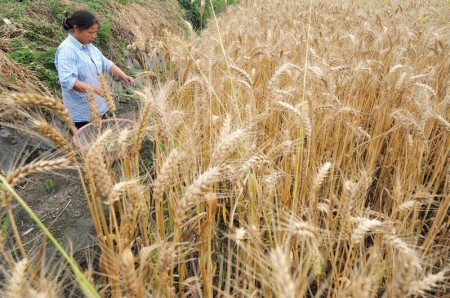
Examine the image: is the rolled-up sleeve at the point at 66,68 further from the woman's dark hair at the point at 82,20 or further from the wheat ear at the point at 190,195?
the wheat ear at the point at 190,195

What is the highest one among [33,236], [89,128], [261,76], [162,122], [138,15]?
[138,15]

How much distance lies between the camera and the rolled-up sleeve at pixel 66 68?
8.20ft

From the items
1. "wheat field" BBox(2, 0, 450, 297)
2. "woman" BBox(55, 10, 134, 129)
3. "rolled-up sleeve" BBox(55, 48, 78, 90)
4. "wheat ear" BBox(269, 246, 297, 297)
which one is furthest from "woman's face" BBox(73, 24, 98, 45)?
"wheat ear" BBox(269, 246, 297, 297)

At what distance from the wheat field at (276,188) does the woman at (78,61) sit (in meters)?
0.73

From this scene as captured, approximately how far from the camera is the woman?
2529mm

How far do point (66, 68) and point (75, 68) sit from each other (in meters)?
0.07

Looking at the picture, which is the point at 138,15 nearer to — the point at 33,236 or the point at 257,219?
the point at 33,236

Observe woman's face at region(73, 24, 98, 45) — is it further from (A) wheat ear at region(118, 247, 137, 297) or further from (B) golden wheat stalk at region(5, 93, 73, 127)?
(A) wheat ear at region(118, 247, 137, 297)

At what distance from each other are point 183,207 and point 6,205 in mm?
462

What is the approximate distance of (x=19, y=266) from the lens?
67 cm

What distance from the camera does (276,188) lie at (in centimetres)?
139

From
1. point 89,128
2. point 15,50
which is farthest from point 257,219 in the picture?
point 15,50

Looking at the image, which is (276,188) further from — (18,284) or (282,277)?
(18,284)

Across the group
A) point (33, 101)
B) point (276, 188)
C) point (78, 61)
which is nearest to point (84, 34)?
point (78, 61)
